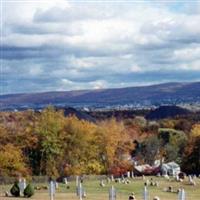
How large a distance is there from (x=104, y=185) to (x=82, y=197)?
1964 cm

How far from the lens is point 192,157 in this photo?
10394cm

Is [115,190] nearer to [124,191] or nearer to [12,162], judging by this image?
[124,191]

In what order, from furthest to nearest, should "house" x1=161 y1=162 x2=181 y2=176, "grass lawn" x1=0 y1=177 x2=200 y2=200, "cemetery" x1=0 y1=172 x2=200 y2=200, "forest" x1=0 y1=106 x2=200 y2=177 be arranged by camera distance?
"forest" x1=0 y1=106 x2=200 y2=177, "house" x1=161 y1=162 x2=181 y2=176, "grass lawn" x1=0 y1=177 x2=200 y2=200, "cemetery" x1=0 y1=172 x2=200 y2=200

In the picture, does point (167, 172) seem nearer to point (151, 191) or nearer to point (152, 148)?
point (152, 148)

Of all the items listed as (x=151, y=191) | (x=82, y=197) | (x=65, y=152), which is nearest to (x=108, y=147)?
(x=65, y=152)

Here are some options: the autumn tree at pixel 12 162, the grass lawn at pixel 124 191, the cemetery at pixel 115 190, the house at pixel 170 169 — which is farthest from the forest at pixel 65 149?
the grass lawn at pixel 124 191

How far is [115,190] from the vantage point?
201 feet

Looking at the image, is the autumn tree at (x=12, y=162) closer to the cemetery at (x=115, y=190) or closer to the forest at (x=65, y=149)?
the forest at (x=65, y=149)

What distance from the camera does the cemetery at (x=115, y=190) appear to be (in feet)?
191

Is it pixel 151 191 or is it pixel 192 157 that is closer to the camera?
pixel 151 191

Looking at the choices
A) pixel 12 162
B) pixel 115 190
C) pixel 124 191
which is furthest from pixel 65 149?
pixel 115 190

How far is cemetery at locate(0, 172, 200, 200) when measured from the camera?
58.3 meters

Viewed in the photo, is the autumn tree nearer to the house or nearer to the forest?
the forest

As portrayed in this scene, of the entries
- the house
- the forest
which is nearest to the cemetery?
the house
